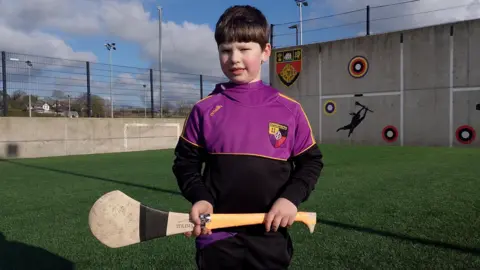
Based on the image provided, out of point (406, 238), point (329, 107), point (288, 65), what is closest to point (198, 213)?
point (406, 238)

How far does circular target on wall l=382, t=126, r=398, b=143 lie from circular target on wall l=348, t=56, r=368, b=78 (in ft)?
9.06

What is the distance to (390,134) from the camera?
18031mm

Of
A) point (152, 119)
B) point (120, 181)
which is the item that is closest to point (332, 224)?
point (120, 181)

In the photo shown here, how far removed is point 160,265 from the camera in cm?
347

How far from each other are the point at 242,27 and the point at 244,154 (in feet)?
1.79

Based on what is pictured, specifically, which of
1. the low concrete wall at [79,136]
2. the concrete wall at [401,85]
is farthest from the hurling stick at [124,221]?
the concrete wall at [401,85]

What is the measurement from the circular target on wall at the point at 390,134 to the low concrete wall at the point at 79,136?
9563mm

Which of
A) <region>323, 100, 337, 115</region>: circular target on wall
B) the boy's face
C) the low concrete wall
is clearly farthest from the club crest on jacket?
<region>323, 100, 337, 115</region>: circular target on wall

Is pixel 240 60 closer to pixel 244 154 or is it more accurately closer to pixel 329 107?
pixel 244 154

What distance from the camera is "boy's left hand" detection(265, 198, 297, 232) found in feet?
5.30

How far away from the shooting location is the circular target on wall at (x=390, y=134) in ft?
58.7

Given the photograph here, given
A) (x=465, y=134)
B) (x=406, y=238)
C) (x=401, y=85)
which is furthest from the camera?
(x=401, y=85)

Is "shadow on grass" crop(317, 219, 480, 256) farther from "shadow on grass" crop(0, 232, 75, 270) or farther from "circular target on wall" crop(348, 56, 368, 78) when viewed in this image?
"circular target on wall" crop(348, 56, 368, 78)

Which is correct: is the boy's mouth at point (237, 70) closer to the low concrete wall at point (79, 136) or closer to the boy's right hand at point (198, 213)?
the boy's right hand at point (198, 213)
